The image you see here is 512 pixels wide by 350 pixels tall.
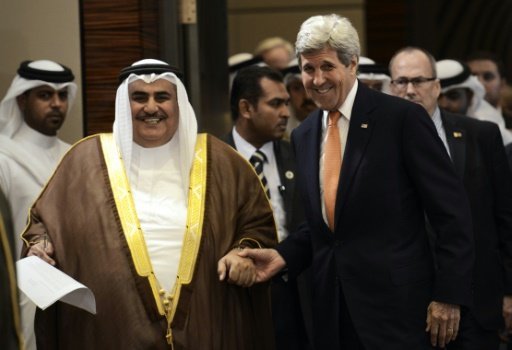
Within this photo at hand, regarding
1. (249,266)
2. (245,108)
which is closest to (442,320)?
(249,266)

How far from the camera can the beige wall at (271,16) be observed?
11.3m

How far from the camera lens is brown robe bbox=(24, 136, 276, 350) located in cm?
462

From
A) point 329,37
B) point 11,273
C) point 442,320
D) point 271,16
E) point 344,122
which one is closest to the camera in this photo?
point 11,273

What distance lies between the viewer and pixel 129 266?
15.2 feet

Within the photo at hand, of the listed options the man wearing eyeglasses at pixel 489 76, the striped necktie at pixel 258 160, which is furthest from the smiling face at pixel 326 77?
the man wearing eyeglasses at pixel 489 76

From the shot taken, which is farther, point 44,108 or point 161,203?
point 44,108

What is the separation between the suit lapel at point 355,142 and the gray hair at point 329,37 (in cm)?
17

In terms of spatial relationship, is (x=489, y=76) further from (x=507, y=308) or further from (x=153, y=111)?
(x=153, y=111)

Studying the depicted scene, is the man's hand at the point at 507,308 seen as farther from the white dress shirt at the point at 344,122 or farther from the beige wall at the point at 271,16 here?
the beige wall at the point at 271,16

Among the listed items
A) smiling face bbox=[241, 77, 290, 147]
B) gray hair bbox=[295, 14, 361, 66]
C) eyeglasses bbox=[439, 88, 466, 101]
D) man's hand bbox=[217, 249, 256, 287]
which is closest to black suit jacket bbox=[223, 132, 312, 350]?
smiling face bbox=[241, 77, 290, 147]

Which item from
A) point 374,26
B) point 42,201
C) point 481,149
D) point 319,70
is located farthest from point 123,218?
point 374,26

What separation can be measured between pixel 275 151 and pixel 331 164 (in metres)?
1.65

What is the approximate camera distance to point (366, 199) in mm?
4383

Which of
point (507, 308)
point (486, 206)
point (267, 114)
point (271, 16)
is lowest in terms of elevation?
point (507, 308)
